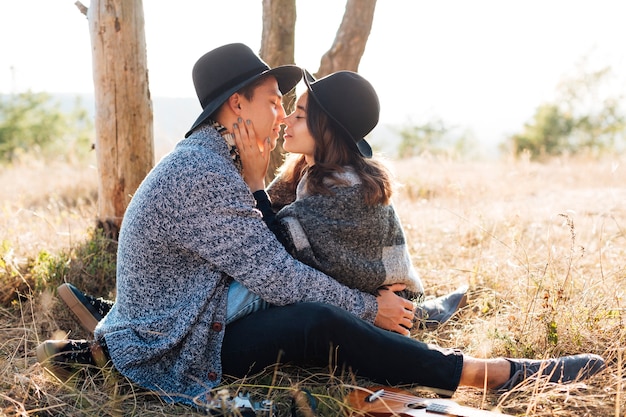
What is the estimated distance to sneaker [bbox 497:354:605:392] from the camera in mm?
2820

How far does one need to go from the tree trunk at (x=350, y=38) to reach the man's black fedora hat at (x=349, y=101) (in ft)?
5.72

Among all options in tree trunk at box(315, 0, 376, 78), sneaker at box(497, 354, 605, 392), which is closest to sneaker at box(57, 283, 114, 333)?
sneaker at box(497, 354, 605, 392)

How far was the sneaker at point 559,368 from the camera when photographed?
2.82 m

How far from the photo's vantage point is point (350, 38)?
489 cm

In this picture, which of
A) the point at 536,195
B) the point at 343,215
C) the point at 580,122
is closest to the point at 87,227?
the point at 343,215

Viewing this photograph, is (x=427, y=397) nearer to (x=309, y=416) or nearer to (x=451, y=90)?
(x=309, y=416)

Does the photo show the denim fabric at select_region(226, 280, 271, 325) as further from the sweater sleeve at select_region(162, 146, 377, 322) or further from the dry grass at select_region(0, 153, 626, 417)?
the dry grass at select_region(0, 153, 626, 417)

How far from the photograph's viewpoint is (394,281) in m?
3.22

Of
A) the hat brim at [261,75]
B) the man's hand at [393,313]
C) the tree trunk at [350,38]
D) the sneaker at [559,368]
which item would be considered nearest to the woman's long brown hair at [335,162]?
the hat brim at [261,75]

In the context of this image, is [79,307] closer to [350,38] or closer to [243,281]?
[243,281]

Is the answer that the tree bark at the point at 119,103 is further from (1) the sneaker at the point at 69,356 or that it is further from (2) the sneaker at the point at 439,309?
(2) the sneaker at the point at 439,309

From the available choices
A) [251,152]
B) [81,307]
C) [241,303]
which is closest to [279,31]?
[251,152]

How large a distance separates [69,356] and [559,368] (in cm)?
218

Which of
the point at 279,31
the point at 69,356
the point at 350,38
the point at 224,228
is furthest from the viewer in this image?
the point at 350,38
